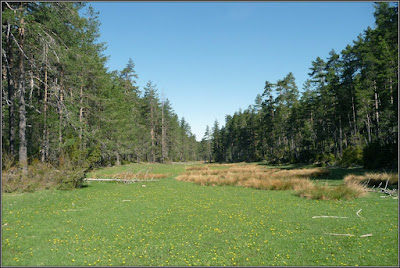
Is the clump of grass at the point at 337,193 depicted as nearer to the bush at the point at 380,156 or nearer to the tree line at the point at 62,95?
the bush at the point at 380,156

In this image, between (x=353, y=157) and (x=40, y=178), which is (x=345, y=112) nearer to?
(x=353, y=157)

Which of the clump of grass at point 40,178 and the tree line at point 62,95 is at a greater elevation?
the tree line at point 62,95

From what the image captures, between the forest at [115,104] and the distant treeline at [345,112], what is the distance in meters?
0.19

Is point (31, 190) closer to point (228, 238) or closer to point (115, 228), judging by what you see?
point (115, 228)

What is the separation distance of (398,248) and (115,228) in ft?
30.8

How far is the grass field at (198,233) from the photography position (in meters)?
6.66

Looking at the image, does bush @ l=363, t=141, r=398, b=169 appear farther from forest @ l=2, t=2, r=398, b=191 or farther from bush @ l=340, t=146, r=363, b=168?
bush @ l=340, t=146, r=363, b=168

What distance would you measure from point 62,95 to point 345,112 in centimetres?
4653

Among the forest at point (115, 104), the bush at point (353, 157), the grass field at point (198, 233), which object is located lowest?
the grass field at point (198, 233)

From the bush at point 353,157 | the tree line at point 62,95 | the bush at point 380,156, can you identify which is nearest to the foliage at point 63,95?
the tree line at point 62,95

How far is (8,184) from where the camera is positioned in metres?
15.7

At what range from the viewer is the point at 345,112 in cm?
4528

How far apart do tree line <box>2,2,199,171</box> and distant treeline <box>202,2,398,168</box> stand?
30558 millimetres

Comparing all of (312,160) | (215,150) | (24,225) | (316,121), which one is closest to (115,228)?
(24,225)
